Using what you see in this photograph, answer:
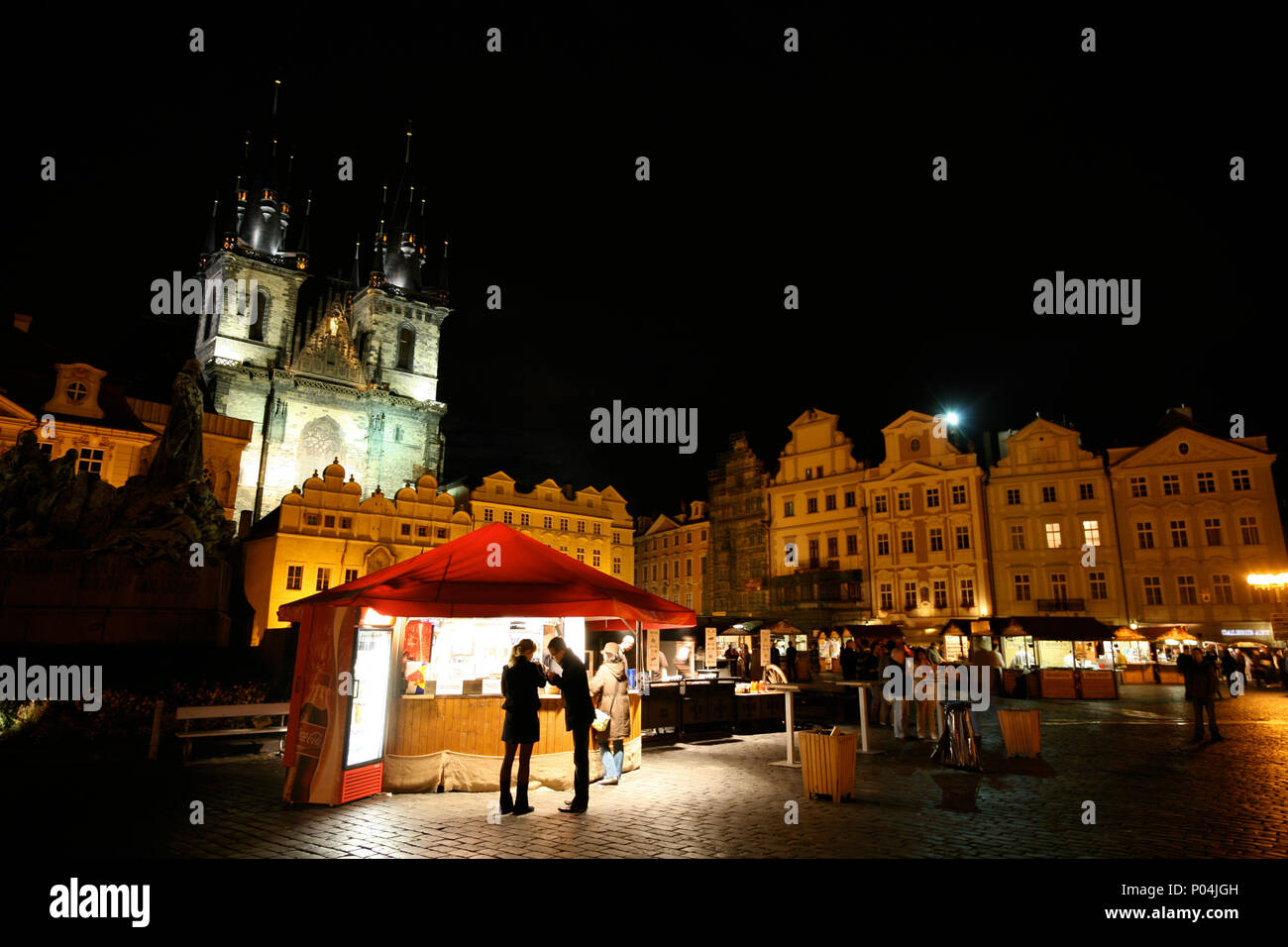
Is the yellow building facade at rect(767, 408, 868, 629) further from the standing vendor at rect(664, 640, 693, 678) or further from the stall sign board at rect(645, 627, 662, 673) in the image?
the stall sign board at rect(645, 627, 662, 673)

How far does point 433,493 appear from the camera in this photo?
44.2 meters

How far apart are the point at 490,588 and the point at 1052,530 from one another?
36.0m

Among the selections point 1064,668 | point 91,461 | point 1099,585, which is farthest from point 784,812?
point 1099,585

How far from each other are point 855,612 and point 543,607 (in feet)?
115

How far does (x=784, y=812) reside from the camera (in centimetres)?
762

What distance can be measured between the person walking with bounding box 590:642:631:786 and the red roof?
2.58 ft

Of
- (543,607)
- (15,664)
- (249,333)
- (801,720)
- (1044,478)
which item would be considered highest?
(249,333)

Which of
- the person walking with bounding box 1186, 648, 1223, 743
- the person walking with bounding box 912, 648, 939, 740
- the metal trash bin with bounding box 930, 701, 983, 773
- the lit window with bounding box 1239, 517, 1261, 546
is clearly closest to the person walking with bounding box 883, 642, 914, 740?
the person walking with bounding box 912, 648, 939, 740

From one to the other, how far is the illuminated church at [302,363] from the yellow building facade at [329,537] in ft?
23.4

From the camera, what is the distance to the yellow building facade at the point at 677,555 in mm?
52344
